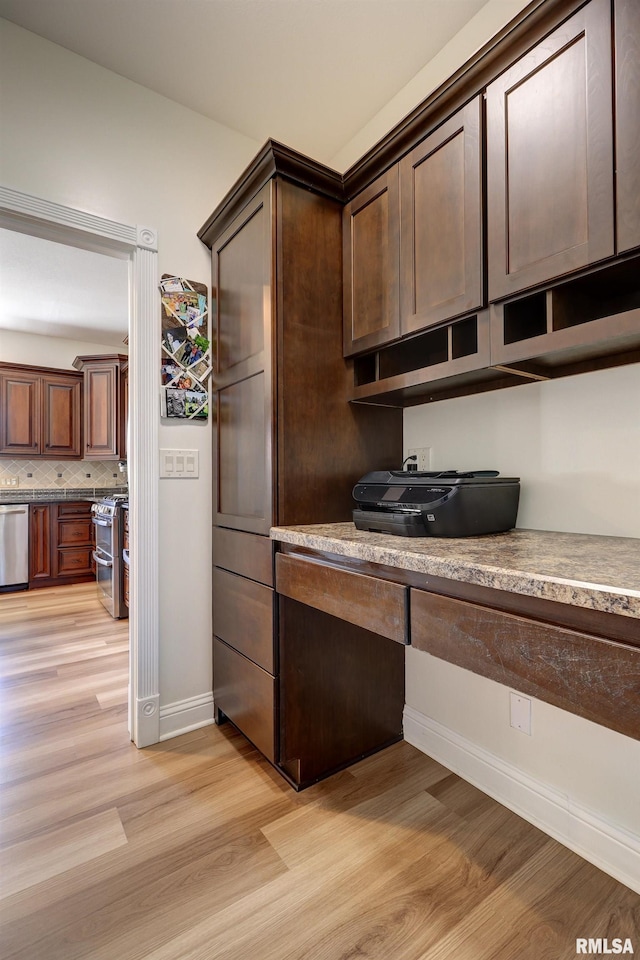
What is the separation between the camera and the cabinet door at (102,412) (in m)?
4.54

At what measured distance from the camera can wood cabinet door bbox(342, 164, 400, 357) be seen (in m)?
1.54

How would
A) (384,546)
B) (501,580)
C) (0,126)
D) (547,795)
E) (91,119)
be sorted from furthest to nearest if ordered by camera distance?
(91,119), (0,126), (547,795), (384,546), (501,580)

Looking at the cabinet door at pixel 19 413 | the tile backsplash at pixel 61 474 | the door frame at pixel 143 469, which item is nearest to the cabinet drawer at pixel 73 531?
the tile backsplash at pixel 61 474

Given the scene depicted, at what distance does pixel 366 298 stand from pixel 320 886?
1.80m

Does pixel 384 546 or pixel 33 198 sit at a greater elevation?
pixel 33 198

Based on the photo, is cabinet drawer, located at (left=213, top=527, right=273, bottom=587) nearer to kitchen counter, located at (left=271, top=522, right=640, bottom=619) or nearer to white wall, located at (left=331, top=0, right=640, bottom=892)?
kitchen counter, located at (left=271, top=522, right=640, bottom=619)

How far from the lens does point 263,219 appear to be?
5.37ft

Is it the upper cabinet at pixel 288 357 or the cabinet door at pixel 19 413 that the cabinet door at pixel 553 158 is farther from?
the cabinet door at pixel 19 413

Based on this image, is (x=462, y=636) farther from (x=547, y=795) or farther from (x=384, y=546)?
(x=547, y=795)

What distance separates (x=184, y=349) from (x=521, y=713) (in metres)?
1.88

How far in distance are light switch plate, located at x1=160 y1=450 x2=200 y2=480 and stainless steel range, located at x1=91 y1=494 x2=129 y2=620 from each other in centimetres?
187

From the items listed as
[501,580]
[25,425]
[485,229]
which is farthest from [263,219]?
[25,425]

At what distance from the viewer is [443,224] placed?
4.46 feet

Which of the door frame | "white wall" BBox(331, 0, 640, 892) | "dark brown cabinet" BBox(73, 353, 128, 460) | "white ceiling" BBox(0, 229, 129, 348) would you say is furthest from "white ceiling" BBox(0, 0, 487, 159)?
"dark brown cabinet" BBox(73, 353, 128, 460)
